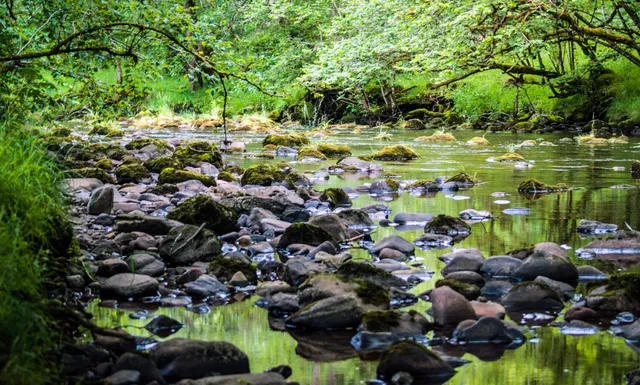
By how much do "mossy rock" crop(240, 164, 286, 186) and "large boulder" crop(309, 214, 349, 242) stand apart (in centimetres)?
380

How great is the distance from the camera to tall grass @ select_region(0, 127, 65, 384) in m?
2.57

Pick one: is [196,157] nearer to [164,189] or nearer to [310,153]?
[310,153]

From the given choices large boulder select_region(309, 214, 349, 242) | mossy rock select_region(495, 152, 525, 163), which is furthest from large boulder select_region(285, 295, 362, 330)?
mossy rock select_region(495, 152, 525, 163)

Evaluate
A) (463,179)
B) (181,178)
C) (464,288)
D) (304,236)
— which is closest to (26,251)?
(464,288)

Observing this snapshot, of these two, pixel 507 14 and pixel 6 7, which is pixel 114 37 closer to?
pixel 6 7

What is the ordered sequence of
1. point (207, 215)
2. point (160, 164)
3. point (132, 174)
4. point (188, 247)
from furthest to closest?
point (160, 164) → point (132, 174) → point (207, 215) → point (188, 247)

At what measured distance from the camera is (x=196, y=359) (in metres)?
3.27

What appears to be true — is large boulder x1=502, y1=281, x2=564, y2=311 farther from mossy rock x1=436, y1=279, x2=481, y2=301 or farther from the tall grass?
the tall grass

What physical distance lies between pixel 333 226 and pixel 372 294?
2.11 meters

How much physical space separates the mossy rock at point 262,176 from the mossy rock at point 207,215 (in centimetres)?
346

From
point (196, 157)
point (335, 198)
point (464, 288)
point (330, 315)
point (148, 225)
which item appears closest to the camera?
point (330, 315)

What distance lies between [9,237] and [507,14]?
13.8 m

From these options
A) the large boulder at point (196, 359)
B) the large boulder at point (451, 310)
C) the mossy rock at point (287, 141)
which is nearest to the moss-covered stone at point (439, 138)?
the mossy rock at point (287, 141)

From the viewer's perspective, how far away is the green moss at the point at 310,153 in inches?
574
